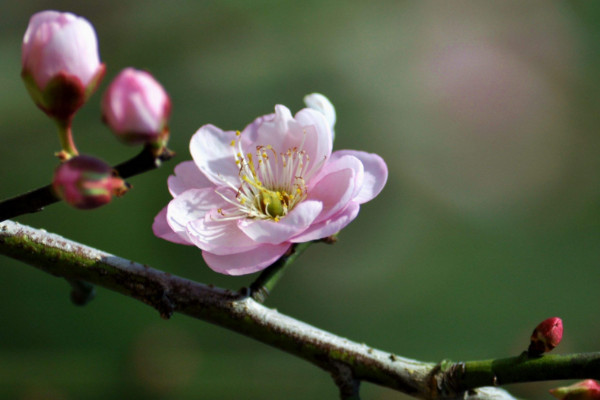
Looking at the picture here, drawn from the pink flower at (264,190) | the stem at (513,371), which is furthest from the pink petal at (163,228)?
the stem at (513,371)

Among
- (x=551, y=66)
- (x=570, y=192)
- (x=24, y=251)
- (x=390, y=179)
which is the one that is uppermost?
(x=551, y=66)

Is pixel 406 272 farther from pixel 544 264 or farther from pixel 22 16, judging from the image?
pixel 22 16

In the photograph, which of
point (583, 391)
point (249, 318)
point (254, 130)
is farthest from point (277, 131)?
point (583, 391)

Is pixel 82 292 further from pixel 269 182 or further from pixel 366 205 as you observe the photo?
pixel 366 205

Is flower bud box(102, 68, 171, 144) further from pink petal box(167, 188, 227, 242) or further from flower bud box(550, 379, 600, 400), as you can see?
flower bud box(550, 379, 600, 400)

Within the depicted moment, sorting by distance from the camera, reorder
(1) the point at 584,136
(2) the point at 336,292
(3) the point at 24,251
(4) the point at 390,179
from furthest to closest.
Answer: (1) the point at 584,136, (4) the point at 390,179, (2) the point at 336,292, (3) the point at 24,251

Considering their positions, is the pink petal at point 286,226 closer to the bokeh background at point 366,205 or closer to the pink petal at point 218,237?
the pink petal at point 218,237

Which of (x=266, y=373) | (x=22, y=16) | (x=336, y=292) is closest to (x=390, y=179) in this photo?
(x=336, y=292)
